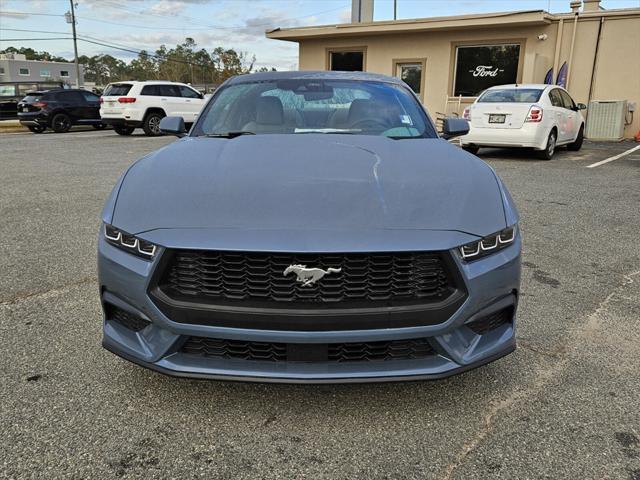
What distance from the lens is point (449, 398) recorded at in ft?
8.13

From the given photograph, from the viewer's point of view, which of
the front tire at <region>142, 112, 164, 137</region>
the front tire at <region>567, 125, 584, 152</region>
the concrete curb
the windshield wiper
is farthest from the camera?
the concrete curb

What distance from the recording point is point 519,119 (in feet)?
33.7

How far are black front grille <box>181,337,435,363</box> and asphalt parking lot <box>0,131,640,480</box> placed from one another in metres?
0.19

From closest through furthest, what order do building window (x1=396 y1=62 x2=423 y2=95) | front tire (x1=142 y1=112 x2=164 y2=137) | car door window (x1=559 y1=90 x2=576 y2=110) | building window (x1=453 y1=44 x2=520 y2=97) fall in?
car door window (x1=559 y1=90 x2=576 y2=110) < building window (x1=453 y1=44 x2=520 y2=97) < front tire (x1=142 y1=112 x2=164 y2=137) < building window (x1=396 y1=62 x2=423 y2=95)

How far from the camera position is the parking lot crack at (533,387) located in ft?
6.91

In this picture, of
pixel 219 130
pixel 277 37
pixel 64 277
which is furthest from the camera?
pixel 277 37

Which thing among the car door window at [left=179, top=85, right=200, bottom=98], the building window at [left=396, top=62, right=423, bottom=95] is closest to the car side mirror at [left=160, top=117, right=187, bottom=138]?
the car door window at [left=179, top=85, right=200, bottom=98]

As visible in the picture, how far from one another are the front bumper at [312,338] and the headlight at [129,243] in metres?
0.03

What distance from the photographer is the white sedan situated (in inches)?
404

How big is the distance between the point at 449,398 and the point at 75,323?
225cm

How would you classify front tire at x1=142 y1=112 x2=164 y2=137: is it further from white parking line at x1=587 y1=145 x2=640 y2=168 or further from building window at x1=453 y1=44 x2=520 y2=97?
white parking line at x1=587 y1=145 x2=640 y2=168

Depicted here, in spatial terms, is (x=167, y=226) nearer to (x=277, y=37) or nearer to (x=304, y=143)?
(x=304, y=143)

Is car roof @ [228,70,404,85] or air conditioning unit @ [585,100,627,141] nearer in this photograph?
car roof @ [228,70,404,85]

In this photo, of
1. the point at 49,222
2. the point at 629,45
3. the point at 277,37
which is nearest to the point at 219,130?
the point at 49,222
